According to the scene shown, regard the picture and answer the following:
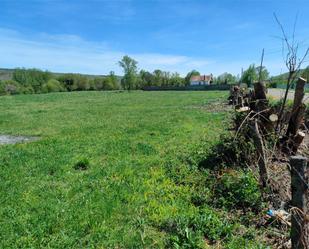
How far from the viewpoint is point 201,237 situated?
3.94 meters

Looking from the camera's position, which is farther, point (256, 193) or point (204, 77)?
point (204, 77)

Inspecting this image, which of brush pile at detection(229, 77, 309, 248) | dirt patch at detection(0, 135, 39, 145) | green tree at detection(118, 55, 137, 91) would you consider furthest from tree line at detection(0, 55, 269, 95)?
brush pile at detection(229, 77, 309, 248)

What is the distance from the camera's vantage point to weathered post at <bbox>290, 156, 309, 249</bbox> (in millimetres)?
3086

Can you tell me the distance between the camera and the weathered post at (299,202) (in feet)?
10.1

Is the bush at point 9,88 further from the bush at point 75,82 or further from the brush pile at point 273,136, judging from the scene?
the brush pile at point 273,136

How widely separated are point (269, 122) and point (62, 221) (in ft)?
15.6

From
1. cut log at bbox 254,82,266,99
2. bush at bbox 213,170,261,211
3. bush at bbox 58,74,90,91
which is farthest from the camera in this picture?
bush at bbox 58,74,90,91

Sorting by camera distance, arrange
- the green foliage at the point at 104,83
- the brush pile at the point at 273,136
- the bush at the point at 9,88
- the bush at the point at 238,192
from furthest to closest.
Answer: the green foliage at the point at 104,83 → the bush at the point at 9,88 → the brush pile at the point at 273,136 → the bush at the point at 238,192

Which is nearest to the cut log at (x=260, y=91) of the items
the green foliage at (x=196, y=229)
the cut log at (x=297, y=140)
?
the cut log at (x=297, y=140)

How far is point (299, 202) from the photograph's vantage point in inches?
125

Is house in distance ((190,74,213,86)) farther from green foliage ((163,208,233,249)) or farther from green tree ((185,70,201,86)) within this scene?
green foliage ((163,208,233,249))

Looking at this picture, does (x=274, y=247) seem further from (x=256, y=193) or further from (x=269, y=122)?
(x=269, y=122)

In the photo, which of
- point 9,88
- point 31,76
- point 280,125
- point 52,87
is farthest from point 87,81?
point 280,125

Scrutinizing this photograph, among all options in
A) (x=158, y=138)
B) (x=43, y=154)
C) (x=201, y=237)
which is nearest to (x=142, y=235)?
(x=201, y=237)
